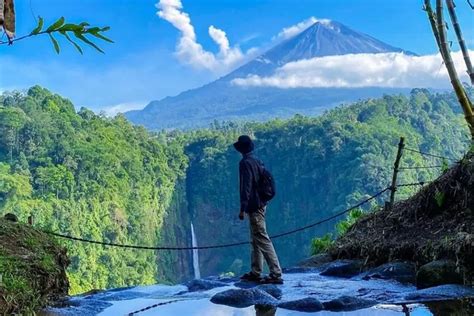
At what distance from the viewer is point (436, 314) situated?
4.62 meters

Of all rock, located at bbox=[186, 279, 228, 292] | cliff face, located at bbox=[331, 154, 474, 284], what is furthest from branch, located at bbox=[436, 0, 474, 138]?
rock, located at bbox=[186, 279, 228, 292]

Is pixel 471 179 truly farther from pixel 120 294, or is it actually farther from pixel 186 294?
pixel 120 294

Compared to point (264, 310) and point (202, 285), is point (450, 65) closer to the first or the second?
point (202, 285)

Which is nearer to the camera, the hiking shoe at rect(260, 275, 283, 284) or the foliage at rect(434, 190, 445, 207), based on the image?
the hiking shoe at rect(260, 275, 283, 284)

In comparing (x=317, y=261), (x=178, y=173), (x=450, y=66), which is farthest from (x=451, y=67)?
(x=178, y=173)

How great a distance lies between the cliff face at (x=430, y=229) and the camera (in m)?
6.24

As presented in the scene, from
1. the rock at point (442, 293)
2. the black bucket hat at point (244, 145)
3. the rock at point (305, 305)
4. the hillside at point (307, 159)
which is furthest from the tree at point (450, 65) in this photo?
the hillside at point (307, 159)

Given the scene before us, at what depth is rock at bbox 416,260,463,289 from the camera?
18.8 feet

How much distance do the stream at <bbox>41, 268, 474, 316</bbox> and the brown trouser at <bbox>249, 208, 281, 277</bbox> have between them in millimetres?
232

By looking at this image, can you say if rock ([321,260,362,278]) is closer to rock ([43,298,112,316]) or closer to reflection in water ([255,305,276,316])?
reflection in water ([255,305,276,316])

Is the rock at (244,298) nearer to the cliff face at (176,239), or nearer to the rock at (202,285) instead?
the rock at (202,285)

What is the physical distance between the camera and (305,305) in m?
5.32

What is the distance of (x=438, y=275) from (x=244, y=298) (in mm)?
1801

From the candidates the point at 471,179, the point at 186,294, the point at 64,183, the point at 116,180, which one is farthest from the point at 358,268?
the point at 116,180
